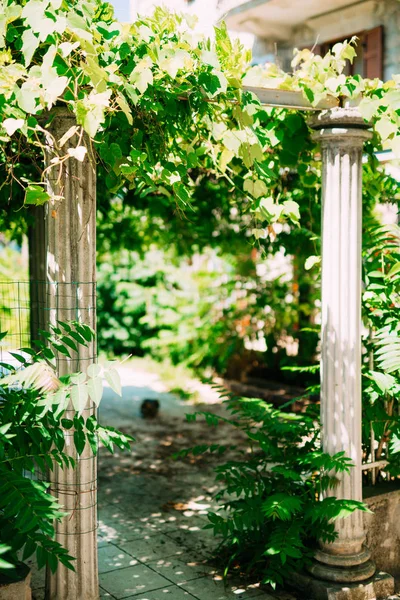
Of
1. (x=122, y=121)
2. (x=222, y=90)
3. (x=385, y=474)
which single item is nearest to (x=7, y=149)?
(x=122, y=121)

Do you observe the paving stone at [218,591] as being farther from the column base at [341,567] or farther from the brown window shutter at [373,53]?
the brown window shutter at [373,53]

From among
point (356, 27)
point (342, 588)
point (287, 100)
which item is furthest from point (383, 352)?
point (356, 27)

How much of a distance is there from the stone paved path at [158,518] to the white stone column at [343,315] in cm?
61

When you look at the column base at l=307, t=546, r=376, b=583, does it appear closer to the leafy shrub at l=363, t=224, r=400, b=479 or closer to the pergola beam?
the leafy shrub at l=363, t=224, r=400, b=479

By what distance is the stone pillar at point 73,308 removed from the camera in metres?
4.02

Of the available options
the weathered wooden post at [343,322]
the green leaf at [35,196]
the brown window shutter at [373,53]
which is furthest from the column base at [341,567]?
the brown window shutter at [373,53]

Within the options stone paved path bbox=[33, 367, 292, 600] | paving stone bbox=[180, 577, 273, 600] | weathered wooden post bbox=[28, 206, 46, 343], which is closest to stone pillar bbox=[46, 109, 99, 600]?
stone paved path bbox=[33, 367, 292, 600]

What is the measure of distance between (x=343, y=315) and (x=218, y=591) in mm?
2074

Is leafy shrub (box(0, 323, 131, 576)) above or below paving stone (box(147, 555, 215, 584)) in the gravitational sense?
above

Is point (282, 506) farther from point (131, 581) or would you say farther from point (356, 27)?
point (356, 27)

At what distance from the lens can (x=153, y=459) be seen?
813 centimetres

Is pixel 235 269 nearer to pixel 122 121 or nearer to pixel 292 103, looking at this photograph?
pixel 292 103

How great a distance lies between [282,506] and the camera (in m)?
4.43

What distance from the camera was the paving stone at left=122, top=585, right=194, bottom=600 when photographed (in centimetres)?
461
